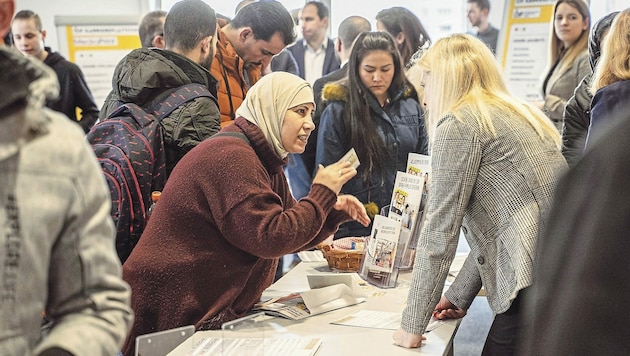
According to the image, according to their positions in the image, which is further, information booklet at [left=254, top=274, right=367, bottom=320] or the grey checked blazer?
information booklet at [left=254, top=274, right=367, bottom=320]

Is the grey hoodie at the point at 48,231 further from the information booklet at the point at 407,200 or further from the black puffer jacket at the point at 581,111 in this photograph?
the black puffer jacket at the point at 581,111

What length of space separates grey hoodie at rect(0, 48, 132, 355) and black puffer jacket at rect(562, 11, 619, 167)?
2814 mm

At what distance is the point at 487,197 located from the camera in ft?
7.16

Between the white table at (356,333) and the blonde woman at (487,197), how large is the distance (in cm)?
6

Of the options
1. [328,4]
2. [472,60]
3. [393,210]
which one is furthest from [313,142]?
[328,4]

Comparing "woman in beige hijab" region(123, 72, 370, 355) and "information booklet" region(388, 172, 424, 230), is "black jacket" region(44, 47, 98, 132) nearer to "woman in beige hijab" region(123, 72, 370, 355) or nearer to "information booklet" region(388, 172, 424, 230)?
"information booklet" region(388, 172, 424, 230)

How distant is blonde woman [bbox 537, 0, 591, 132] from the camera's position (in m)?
4.55

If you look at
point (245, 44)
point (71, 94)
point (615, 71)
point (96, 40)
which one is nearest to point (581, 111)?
Answer: point (615, 71)

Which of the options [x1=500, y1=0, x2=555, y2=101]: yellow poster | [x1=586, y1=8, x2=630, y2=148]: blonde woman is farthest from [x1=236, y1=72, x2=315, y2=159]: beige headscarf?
[x1=500, y1=0, x2=555, y2=101]: yellow poster

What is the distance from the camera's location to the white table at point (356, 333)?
2105 mm

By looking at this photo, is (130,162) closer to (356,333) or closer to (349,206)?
(349,206)

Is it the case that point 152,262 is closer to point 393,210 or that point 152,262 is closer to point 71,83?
point 393,210

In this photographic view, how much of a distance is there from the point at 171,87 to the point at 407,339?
1.30m

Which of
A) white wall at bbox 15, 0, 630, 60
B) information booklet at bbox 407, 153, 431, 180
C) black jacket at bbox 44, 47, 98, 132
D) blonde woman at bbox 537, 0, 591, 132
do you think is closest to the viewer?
information booklet at bbox 407, 153, 431, 180
